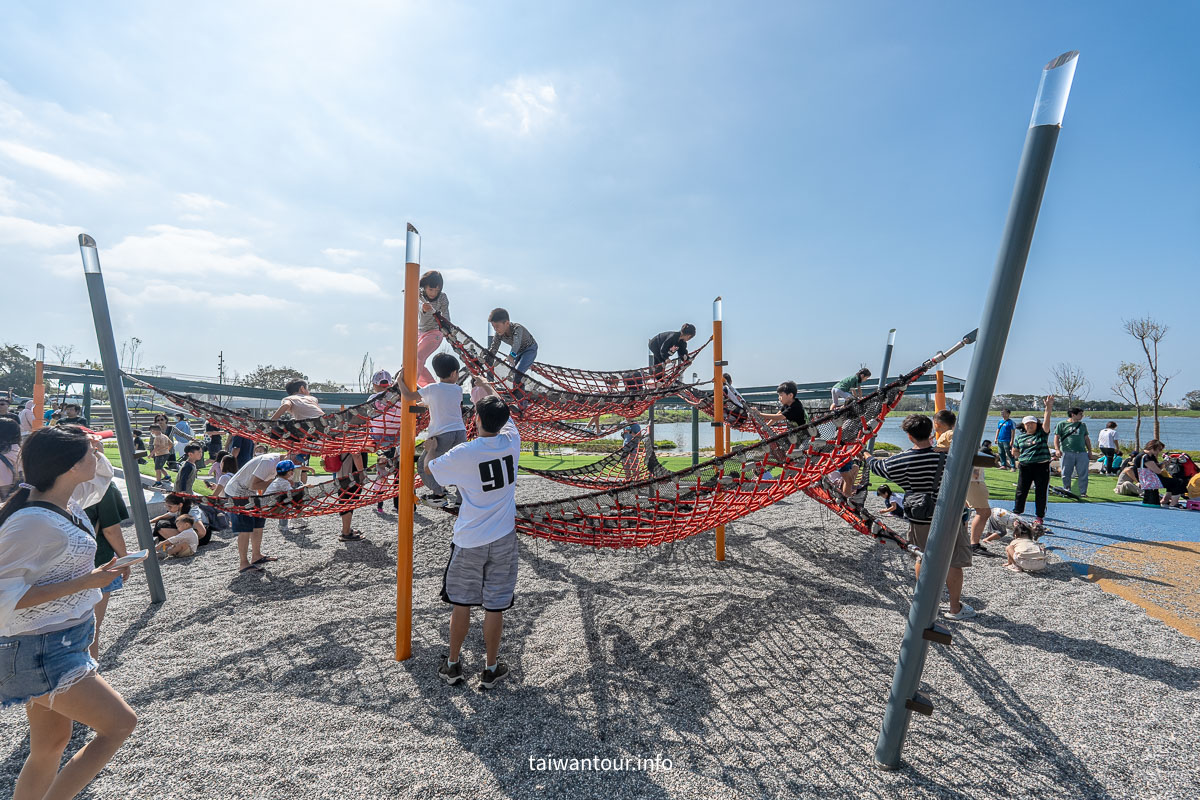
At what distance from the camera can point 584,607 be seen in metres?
3.91

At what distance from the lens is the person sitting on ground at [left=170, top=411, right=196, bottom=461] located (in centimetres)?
904

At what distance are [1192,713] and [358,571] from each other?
547 cm

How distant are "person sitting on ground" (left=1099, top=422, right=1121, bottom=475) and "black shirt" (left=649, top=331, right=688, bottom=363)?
9.57 metres

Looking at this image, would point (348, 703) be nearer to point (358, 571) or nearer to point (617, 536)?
point (617, 536)

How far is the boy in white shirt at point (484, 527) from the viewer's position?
2.62m

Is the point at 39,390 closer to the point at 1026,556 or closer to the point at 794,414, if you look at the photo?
the point at 794,414

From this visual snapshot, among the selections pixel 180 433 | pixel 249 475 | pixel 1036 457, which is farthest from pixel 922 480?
pixel 180 433

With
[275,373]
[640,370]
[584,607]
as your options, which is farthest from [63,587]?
[275,373]

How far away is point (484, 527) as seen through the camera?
266 centimetres

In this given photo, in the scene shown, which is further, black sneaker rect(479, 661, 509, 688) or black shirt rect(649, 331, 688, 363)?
black shirt rect(649, 331, 688, 363)

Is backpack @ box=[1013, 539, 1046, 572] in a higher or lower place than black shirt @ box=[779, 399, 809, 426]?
lower

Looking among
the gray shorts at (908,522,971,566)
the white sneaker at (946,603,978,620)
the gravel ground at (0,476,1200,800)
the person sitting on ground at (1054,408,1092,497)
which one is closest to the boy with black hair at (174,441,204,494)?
the gravel ground at (0,476,1200,800)

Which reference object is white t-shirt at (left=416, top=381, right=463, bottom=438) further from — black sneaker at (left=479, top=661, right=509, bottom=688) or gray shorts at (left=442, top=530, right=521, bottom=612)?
black sneaker at (left=479, top=661, right=509, bottom=688)

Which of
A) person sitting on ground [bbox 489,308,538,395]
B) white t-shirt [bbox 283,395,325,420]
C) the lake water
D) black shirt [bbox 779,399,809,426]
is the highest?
person sitting on ground [bbox 489,308,538,395]
